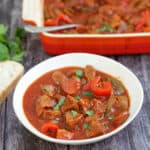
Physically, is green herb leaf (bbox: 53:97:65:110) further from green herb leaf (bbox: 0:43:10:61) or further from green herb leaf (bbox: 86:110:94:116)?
green herb leaf (bbox: 0:43:10:61)

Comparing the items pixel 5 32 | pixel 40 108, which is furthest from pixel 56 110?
pixel 5 32

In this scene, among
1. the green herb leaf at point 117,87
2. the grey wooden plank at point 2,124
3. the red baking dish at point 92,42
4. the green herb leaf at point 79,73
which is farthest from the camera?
the red baking dish at point 92,42

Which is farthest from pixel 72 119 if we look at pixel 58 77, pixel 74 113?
pixel 58 77

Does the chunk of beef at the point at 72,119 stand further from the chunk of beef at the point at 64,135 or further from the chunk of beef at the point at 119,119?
the chunk of beef at the point at 119,119

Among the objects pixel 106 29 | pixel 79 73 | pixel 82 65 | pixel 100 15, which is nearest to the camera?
pixel 79 73

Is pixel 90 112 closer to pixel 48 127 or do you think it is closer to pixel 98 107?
pixel 98 107

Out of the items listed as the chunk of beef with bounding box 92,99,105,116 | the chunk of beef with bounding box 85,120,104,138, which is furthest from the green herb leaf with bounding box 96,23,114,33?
the chunk of beef with bounding box 85,120,104,138

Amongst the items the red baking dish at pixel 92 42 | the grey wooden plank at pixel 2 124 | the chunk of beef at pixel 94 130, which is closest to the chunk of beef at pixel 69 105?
the chunk of beef at pixel 94 130
